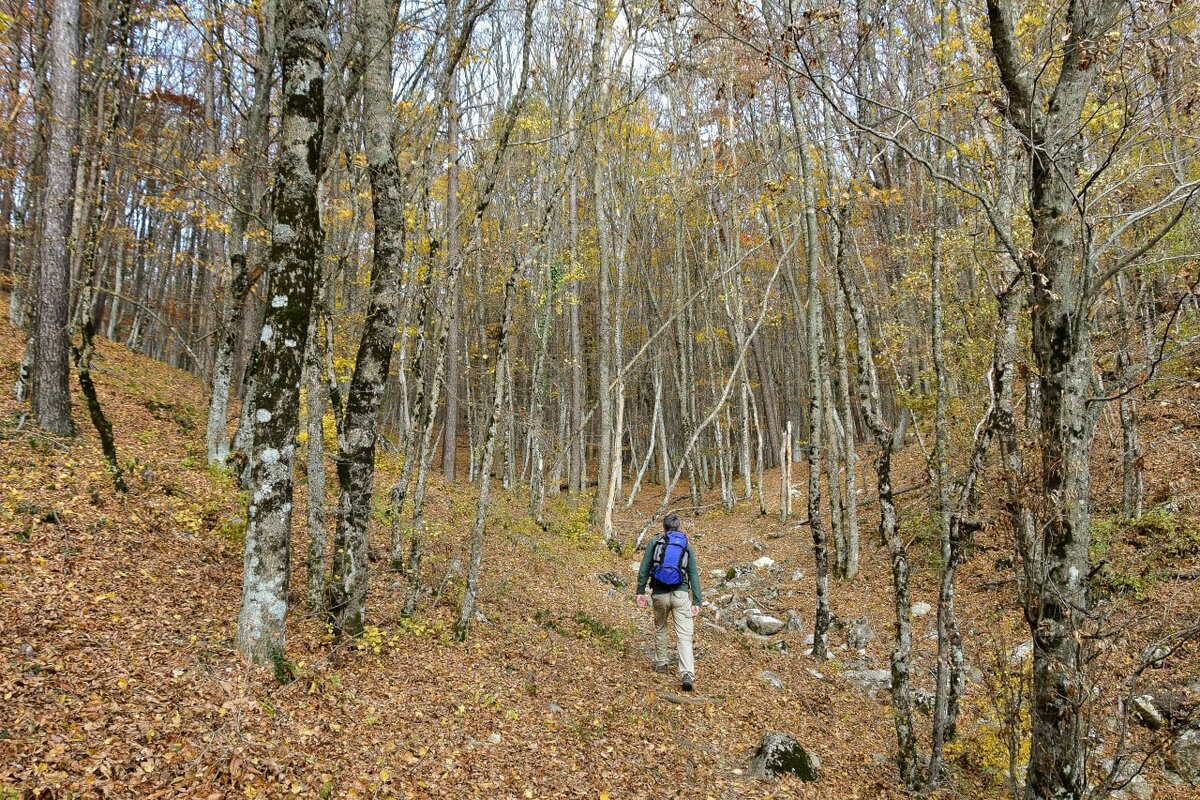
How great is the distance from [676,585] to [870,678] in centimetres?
350

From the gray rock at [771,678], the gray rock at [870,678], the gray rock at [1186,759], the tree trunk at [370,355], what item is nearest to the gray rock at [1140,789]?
the gray rock at [1186,759]

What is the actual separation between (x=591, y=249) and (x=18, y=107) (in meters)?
14.4

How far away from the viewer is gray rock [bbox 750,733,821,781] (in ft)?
19.2

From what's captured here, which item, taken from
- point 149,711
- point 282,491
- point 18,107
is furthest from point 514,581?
point 18,107

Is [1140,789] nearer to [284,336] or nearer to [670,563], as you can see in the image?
[670,563]

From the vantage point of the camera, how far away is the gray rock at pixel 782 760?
5855mm

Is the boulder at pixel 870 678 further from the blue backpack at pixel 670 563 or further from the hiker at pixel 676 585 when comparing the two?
the blue backpack at pixel 670 563

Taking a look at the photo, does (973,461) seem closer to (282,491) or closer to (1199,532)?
(282,491)

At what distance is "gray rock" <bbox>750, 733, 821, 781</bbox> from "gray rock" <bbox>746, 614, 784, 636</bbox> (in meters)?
4.66

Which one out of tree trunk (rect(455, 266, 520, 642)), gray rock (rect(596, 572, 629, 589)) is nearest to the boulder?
gray rock (rect(596, 572, 629, 589))

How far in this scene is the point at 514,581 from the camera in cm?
1028

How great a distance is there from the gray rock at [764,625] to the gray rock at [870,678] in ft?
6.25

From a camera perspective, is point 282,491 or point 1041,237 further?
point 282,491

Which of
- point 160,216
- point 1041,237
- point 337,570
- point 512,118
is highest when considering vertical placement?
point 160,216
